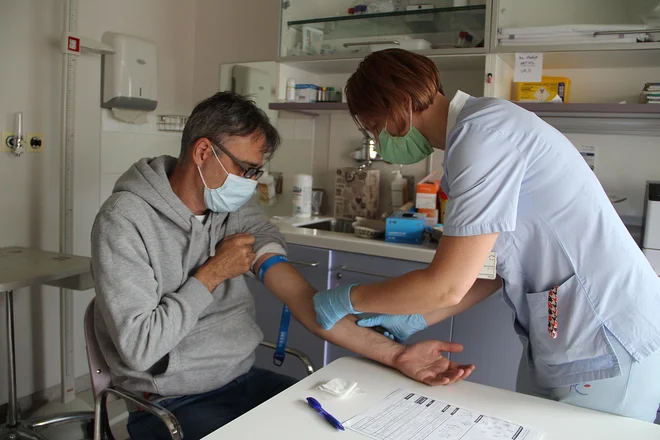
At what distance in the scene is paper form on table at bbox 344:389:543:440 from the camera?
939 mm

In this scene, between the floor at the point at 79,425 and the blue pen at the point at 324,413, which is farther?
the floor at the point at 79,425

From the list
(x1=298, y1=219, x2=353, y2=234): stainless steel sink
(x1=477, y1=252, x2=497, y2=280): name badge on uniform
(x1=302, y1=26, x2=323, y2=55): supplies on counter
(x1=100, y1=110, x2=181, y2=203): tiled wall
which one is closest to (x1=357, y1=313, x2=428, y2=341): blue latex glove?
(x1=477, y1=252, x2=497, y2=280): name badge on uniform

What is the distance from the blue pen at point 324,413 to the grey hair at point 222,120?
2.44 feet

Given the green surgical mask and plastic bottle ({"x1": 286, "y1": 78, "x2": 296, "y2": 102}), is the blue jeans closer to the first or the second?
the green surgical mask

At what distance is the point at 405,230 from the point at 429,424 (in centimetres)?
137

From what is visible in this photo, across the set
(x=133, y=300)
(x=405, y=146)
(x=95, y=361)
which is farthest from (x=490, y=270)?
(x=95, y=361)

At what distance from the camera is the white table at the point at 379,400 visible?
94cm

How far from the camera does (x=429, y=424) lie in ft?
3.21

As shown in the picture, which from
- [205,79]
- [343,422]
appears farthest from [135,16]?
[343,422]

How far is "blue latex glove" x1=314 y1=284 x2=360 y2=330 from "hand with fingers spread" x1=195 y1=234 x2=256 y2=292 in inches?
11.3

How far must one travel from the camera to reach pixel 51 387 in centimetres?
274

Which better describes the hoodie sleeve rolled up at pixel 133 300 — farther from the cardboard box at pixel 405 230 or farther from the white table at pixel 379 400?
the cardboard box at pixel 405 230

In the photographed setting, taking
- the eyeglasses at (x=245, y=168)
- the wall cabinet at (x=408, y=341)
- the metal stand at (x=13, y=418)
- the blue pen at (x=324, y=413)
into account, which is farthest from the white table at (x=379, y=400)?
the metal stand at (x=13, y=418)

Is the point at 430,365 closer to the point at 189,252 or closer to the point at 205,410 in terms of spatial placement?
the point at 205,410
